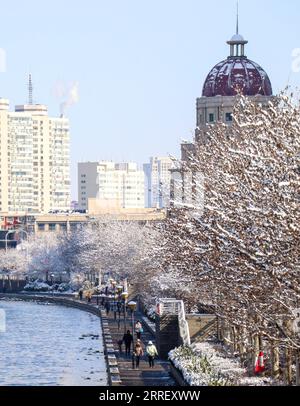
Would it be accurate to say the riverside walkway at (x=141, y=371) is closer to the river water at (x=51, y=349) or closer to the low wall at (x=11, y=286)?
the river water at (x=51, y=349)

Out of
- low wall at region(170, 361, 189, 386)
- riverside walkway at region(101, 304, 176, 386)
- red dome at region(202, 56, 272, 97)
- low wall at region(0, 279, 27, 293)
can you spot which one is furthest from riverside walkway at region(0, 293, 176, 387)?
low wall at region(0, 279, 27, 293)

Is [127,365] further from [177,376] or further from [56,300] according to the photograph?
[56,300]

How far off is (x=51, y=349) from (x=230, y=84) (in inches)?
2109

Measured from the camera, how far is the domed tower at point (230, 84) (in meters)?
127

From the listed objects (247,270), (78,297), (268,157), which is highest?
(268,157)

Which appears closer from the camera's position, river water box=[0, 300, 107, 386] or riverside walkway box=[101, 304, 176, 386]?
riverside walkway box=[101, 304, 176, 386]

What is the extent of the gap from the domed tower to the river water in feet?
70.1

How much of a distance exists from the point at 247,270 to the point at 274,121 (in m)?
3.61

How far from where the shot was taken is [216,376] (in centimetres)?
4306

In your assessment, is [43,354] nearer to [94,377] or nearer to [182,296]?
[182,296]

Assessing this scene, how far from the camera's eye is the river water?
2410 inches

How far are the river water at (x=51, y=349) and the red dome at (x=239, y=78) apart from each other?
22117 mm

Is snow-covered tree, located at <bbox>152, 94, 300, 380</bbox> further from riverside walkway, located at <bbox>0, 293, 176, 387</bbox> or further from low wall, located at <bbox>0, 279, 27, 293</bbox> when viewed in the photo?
low wall, located at <bbox>0, 279, 27, 293</bbox>

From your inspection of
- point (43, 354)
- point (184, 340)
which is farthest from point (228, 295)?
point (43, 354)
